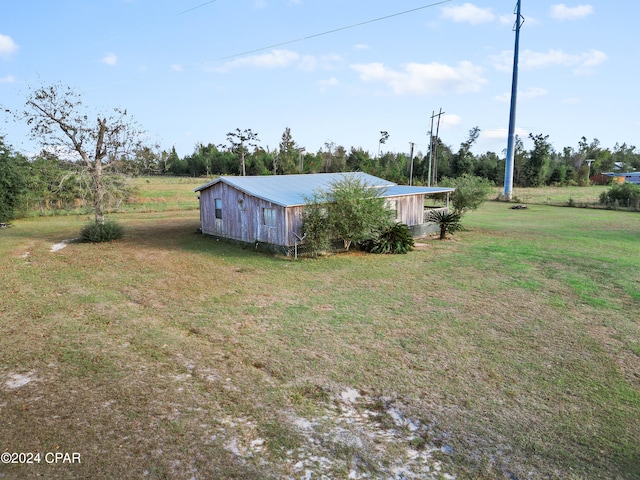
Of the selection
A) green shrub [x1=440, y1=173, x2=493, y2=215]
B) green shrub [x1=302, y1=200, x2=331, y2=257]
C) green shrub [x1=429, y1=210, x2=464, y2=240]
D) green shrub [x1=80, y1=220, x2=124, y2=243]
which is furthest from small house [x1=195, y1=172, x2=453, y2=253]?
green shrub [x1=80, y1=220, x2=124, y2=243]

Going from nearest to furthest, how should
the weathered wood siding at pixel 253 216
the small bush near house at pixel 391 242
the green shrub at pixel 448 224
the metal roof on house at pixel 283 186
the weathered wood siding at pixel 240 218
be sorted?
the weathered wood siding at pixel 253 216
the weathered wood siding at pixel 240 218
the metal roof on house at pixel 283 186
the small bush near house at pixel 391 242
the green shrub at pixel 448 224

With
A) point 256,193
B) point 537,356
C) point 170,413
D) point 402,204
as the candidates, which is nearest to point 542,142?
point 402,204

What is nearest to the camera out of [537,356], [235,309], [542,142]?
[537,356]

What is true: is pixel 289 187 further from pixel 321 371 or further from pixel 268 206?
pixel 321 371

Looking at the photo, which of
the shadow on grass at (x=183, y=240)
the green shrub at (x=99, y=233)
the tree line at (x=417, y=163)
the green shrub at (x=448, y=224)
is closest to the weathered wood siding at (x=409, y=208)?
the green shrub at (x=448, y=224)

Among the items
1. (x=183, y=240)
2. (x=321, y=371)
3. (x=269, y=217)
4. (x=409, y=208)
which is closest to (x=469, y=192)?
(x=409, y=208)

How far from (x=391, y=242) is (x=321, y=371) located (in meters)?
10.6

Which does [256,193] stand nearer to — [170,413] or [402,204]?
[402,204]

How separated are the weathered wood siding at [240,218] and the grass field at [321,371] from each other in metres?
2.87

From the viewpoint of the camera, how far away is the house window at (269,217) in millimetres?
15911

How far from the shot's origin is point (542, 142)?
199 feet

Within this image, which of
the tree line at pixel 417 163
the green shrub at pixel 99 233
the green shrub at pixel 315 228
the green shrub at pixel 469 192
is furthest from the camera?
the tree line at pixel 417 163

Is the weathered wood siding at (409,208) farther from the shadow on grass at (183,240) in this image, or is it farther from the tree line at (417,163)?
the tree line at (417,163)

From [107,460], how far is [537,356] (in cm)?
663
